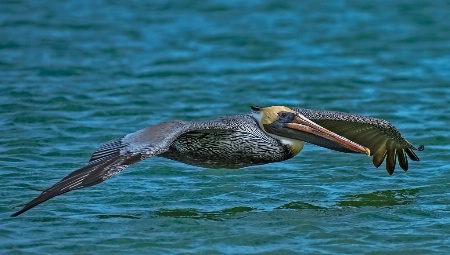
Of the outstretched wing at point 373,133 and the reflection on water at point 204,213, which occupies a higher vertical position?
the outstretched wing at point 373,133

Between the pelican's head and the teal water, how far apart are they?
→ 550 millimetres

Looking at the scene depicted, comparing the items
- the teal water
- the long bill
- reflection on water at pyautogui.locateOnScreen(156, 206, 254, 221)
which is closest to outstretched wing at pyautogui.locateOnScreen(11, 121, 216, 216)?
the teal water

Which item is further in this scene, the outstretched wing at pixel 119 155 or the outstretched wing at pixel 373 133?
the outstretched wing at pixel 373 133

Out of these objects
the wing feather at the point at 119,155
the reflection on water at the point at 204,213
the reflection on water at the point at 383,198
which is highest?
the wing feather at the point at 119,155

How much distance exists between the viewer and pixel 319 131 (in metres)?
9.85

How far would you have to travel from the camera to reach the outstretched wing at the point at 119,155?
327 inches

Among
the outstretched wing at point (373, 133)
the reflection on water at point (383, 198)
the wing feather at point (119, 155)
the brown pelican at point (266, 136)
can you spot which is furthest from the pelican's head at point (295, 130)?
the wing feather at point (119, 155)

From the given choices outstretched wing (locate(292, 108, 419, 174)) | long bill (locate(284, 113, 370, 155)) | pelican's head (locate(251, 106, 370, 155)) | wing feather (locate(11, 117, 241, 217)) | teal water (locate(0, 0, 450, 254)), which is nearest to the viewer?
wing feather (locate(11, 117, 241, 217))

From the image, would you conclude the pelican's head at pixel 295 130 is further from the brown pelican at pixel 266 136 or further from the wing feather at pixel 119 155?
the wing feather at pixel 119 155

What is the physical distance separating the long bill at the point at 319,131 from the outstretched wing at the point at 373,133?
186 mm

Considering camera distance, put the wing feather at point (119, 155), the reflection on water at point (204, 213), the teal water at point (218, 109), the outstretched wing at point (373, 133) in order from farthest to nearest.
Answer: the outstretched wing at point (373, 133)
the reflection on water at point (204, 213)
the teal water at point (218, 109)
the wing feather at point (119, 155)

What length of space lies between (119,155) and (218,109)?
563 cm

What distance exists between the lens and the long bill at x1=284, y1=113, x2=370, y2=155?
31.7 ft

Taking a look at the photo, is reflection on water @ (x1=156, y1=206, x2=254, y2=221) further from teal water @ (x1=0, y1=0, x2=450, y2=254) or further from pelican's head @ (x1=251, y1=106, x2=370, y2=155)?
pelican's head @ (x1=251, y1=106, x2=370, y2=155)
